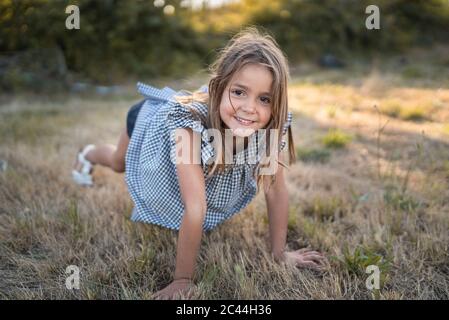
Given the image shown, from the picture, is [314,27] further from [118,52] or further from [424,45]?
[118,52]

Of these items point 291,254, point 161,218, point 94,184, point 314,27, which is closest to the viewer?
point 291,254

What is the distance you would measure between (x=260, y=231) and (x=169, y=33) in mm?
6222

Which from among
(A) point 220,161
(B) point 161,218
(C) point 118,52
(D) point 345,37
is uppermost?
(D) point 345,37

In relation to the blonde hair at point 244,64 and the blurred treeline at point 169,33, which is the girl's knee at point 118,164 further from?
the blurred treeline at point 169,33

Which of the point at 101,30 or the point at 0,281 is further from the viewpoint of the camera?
the point at 101,30

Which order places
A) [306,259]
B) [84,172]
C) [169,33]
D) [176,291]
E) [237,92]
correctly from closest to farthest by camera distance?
[176,291] → [237,92] → [306,259] → [84,172] → [169,33]

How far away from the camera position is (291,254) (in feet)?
6.00

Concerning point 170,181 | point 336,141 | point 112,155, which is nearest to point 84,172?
point 112,155

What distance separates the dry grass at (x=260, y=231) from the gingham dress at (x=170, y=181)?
0.30 ft

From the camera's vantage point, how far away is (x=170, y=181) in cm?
187

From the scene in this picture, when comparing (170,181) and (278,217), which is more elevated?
(170,181)

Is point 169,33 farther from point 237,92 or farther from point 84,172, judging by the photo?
point 237,92

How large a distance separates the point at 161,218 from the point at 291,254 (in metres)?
0.62
